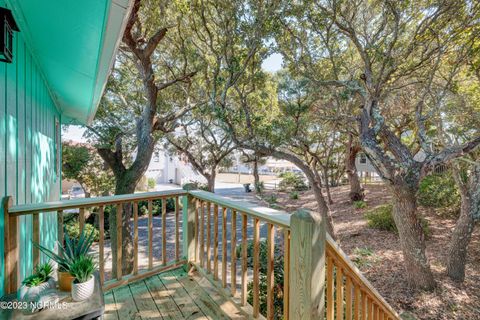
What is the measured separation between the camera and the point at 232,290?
2.35 m

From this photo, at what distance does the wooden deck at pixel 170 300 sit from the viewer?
2.21 meters

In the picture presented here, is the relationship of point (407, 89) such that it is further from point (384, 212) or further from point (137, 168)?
point (137, 168)

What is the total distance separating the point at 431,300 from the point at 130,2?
6.17 m

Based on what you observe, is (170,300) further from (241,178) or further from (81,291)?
(241,178)

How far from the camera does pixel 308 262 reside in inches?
58.2

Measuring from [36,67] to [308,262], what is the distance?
3.36 meters

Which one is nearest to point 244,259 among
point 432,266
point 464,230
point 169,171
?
point 464,230

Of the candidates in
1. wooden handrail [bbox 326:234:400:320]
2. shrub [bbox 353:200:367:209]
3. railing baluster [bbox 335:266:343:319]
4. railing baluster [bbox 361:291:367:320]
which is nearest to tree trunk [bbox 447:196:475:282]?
wooden handrail [bbox 326:234:400:320]

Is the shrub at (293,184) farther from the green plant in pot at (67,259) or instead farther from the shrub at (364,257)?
the green plant in pot at (67,259)

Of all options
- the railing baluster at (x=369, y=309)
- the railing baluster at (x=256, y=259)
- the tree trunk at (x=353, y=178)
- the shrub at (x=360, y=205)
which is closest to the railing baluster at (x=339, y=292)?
the railing baluster at (x=369, y=309)

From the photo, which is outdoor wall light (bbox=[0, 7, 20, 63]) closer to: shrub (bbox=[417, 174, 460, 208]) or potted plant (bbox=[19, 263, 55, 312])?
potted plant (bbox=[19, 263, 55, 312])

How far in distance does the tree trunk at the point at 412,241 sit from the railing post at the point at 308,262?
4097mm

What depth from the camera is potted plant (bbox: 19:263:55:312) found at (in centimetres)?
155

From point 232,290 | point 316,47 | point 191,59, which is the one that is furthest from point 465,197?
point 191,59
